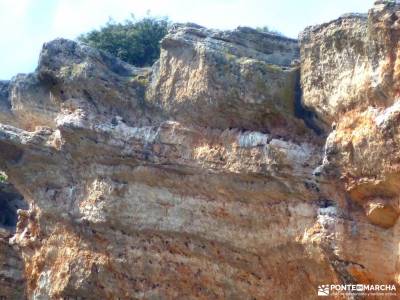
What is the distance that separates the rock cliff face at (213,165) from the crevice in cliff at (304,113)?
2 cm

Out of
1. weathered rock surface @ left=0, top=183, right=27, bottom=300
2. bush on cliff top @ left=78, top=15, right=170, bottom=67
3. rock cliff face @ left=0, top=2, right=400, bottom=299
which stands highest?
bush on cliff top @ left=78, top=15, right=170, bottom=67

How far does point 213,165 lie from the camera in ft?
34.2

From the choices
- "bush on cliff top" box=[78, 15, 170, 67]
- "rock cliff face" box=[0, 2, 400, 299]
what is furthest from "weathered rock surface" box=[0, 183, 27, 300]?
"bush on cliff top" box=[78, 15, 170, 67]

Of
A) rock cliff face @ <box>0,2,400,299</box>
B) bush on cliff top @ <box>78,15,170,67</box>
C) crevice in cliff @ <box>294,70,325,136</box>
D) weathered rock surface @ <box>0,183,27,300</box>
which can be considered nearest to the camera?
rock cliff face @ <box>0,2,400,299</box>

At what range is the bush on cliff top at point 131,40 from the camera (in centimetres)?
1656

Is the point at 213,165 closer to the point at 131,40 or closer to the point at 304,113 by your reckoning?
the point at 304,113

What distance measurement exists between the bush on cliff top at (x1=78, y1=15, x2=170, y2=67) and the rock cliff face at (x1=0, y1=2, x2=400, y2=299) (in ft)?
13.8

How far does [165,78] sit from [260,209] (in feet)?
8.50

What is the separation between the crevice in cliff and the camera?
9922 millimetres

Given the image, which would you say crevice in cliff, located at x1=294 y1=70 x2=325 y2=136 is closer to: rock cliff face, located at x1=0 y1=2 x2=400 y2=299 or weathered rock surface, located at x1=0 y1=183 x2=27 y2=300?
rock cliff face, located at x1=0 y1=2 x2=400 y2=299

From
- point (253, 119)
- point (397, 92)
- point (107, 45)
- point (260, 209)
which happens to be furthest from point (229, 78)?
point (107, 45)

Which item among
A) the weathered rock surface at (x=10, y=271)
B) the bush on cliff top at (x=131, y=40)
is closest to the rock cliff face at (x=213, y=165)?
the weathered rock surface at (x=10, y=271)

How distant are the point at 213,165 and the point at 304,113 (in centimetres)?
152

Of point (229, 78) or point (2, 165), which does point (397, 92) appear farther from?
point (2, 165)
